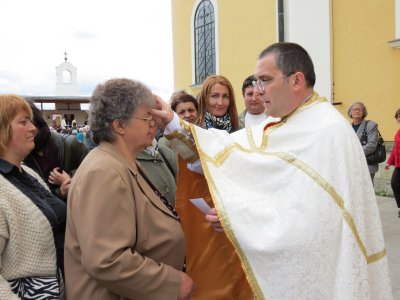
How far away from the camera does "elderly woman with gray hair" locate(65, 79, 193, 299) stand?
163 centimetres

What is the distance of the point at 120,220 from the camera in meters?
1.66

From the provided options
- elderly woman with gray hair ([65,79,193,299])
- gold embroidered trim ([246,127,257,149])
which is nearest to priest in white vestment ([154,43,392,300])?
gold embroidered trim ([246,127,257,149])

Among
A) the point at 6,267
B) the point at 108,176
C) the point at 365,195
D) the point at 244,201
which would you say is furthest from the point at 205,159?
the point at 6,267

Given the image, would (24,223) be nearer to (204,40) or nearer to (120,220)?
(120,220)

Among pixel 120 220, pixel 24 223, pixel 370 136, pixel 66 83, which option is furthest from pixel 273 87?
pixel 66 83

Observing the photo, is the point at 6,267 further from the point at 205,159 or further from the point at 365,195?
the point at 365,195

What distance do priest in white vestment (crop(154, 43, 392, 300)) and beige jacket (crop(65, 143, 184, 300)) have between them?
32cm

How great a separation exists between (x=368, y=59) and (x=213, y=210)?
22.8 ft

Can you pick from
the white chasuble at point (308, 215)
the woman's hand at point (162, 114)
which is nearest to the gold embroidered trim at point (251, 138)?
the white chasuble at point (308, 215)

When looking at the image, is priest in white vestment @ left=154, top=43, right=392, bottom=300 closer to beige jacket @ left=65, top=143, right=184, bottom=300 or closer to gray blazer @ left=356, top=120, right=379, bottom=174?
beige jacket @ left=65, top=143, right=184, bottom=300

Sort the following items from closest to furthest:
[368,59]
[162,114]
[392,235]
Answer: [162,114], [392,235], [368,59]

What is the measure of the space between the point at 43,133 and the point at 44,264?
3.54ft

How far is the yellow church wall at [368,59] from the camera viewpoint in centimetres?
752

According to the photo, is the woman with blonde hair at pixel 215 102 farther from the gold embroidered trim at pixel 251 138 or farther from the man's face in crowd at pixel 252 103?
the gold embroidered trim at pixel 251 138
